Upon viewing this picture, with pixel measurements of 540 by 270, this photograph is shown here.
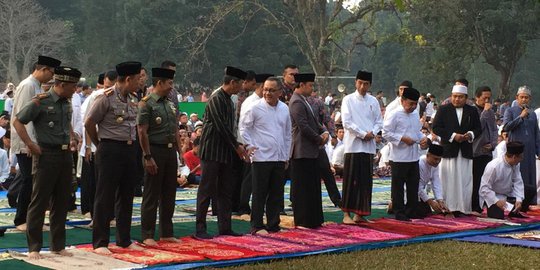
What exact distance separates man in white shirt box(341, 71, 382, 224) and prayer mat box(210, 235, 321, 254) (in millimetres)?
1912

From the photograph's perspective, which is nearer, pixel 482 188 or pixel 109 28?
pixel 482 188

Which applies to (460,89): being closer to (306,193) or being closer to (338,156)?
(306,193)

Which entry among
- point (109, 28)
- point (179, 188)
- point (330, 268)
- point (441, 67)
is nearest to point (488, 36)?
point (441, 67)

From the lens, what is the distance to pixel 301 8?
3419 centimetres

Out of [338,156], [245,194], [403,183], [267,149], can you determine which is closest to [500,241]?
[403,183]

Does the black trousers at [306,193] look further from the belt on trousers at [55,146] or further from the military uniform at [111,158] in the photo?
the belt on trousers at [55,146]

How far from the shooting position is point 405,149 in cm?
1194

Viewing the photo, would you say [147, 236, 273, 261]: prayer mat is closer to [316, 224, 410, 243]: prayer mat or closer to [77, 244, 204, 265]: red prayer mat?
[77, 244, 204, 265]: red prayer mat

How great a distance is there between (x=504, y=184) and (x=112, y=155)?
5.82 meters

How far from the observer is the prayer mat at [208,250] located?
8.66 metres

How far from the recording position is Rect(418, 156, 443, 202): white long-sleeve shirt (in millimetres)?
12461

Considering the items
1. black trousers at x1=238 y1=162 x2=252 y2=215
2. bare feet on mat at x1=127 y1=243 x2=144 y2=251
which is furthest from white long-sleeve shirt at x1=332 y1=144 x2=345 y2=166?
bare feet on mat at x1=127 y1=243 x2=144 y2=251

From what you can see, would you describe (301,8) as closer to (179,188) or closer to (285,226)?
(179,188)

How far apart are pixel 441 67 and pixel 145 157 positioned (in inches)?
1531
